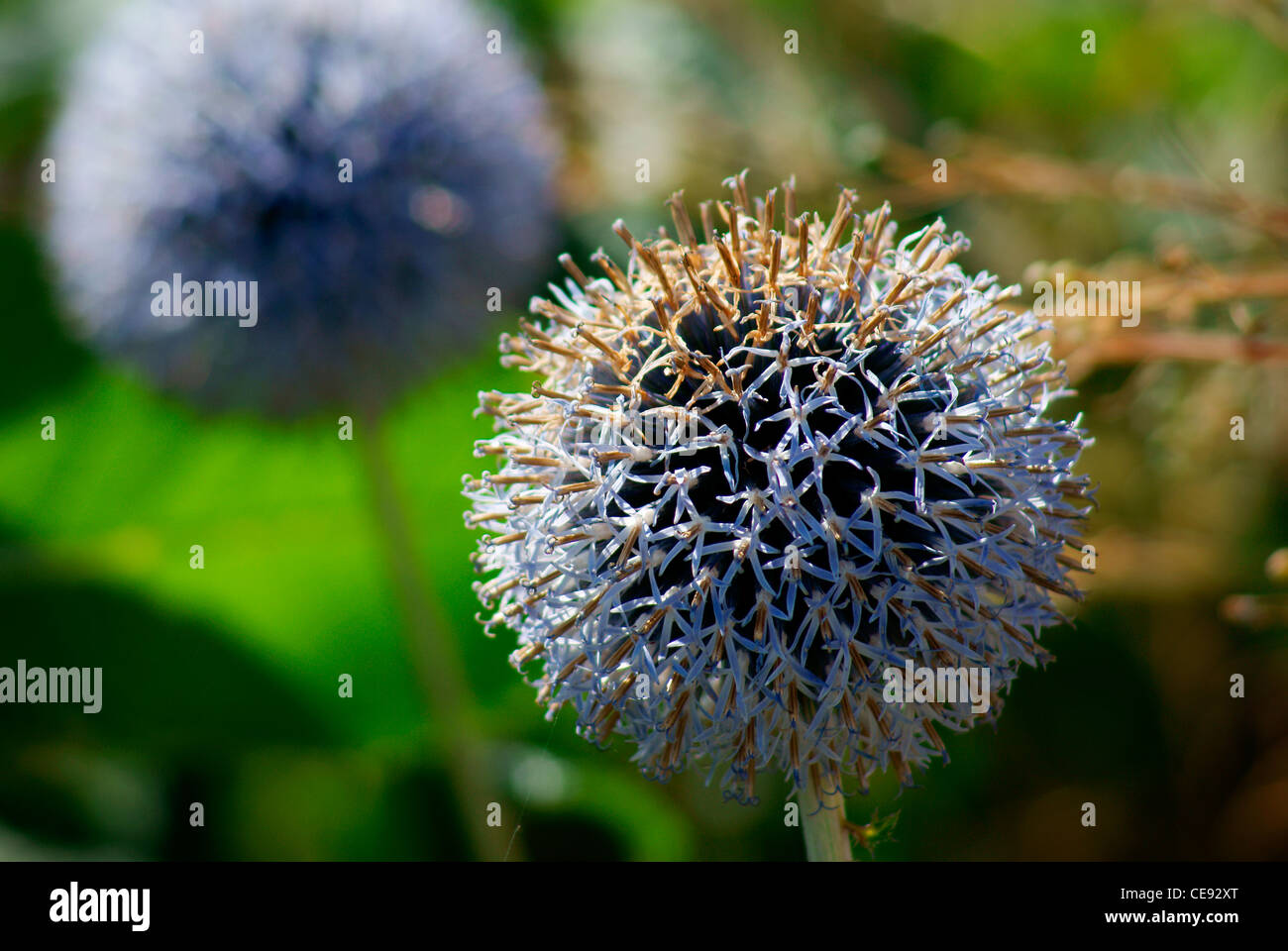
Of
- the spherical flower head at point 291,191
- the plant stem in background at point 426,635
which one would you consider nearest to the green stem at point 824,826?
the plant stem in background at point 426,635

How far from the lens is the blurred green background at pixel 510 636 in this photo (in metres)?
2.74

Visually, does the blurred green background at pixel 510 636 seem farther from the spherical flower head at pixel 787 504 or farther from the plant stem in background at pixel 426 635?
the spherical flower head at pixel 787 504

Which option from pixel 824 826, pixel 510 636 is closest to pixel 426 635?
pixel 510 636

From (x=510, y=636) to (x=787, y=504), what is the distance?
5.68ft

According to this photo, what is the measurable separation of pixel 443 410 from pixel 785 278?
2.04 meters

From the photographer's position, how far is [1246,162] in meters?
2.63

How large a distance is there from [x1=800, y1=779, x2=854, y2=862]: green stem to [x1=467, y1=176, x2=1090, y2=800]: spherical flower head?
0.08ft

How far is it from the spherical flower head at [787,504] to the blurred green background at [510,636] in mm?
1303

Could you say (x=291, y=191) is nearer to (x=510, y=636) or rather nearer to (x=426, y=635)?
(x=426, y=635)

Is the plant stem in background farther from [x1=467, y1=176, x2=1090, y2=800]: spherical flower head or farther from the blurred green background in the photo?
[x1=467, y1=176, x2=1090, y2=800]: spherical flower head

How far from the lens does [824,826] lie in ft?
3.97

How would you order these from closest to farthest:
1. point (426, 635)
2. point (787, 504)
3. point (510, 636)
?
point (787, 504) < point (426, 635) < point (510, 636)
